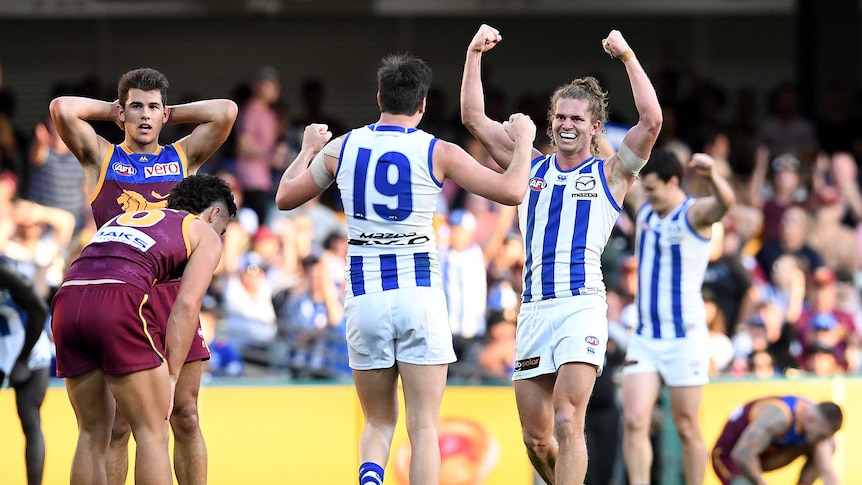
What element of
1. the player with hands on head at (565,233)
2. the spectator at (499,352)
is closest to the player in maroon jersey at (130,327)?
the player with hands on head at (565,233)

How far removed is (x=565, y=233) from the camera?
762cm

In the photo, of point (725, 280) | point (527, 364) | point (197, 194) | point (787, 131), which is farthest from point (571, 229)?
point (787, 131)

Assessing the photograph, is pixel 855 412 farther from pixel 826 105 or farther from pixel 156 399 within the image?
pixel 826 105

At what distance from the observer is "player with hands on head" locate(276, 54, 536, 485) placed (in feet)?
23.0

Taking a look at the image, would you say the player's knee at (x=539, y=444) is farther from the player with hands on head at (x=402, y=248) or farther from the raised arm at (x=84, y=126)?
the raised arm at (x=84, y=126)

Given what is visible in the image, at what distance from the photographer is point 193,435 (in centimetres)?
761

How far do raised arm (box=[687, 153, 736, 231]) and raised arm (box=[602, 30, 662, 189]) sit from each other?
58.4 inches

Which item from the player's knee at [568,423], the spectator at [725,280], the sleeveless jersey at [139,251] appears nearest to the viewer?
the sleeveless jersey at [139,251]

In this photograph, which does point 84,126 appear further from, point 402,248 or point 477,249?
point 477,249

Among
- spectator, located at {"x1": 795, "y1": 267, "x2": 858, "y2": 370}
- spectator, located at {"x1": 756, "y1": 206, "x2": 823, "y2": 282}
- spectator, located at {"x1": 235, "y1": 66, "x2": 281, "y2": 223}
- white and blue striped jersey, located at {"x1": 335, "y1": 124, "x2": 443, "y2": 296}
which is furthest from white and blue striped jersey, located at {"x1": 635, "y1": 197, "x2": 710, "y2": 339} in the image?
spectator, located at {"x1": 235, "y1": 66, "x2": 281, "y2": 223}

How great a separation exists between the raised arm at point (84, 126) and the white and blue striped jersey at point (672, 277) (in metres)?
4.08

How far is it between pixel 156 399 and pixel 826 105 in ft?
45.2

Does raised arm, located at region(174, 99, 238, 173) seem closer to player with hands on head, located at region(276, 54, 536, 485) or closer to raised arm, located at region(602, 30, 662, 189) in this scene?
player with hands on head, located at region(276, 54, 536, 485)

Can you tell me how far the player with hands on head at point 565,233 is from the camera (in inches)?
293
